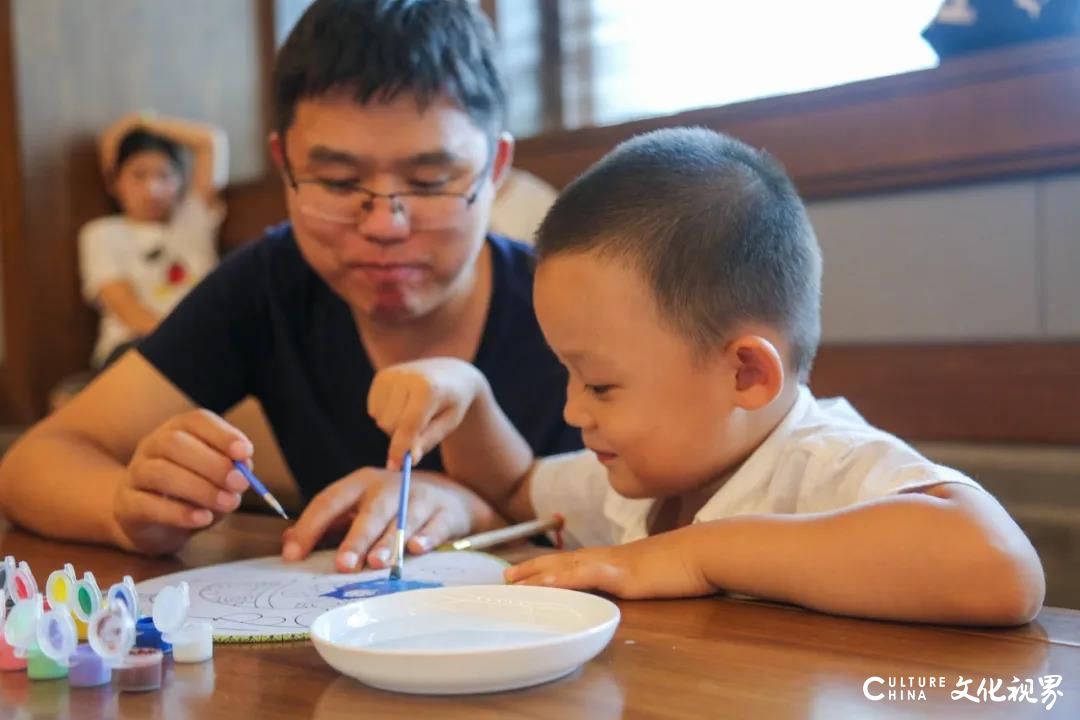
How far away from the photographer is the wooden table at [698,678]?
545mm

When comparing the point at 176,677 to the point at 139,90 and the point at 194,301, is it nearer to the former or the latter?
the point at 194,301

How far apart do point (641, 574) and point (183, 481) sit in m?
0.44

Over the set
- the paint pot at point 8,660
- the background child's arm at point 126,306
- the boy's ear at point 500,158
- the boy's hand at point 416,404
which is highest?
the boy's ear at point 500,158

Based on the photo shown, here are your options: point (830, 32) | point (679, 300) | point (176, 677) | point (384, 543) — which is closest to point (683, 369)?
point (679, 300)

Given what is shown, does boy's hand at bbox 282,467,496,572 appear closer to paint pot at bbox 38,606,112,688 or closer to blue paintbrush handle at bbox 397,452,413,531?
blue paintbrush handle at bbox 397,452,413,531

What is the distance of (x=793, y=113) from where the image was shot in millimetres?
1847

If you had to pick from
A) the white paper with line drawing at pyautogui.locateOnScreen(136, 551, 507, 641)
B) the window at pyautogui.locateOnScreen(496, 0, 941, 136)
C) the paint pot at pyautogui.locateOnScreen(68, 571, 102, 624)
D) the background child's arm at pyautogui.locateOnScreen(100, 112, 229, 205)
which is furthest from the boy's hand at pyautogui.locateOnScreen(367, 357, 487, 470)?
the background child's arm at pyautogui.locateOnScreen(100, 112, 229, 205)

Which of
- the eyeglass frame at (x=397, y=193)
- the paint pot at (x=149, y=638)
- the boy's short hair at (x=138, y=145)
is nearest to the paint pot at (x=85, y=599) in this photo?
the paint pot at (x=149, y=638)

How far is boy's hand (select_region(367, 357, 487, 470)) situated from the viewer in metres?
0.99

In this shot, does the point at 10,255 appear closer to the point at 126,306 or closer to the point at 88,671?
the point at 126,306

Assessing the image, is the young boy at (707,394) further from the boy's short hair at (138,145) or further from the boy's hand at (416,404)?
the boy's short hair at (138,145)

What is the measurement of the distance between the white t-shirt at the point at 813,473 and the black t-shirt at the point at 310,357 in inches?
13.9

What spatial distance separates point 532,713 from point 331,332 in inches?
38.9

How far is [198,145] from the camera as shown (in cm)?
303
